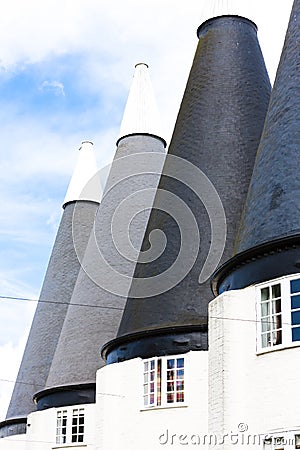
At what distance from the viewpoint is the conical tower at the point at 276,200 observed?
740 inches

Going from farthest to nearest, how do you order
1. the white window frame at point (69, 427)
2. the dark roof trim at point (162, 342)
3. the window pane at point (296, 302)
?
the white window frame at point (69, 427) → the dark roof trim at point (162, 342) → the window pane at point (296, 302)

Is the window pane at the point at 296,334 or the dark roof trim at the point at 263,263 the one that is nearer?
the window pane at the point at 296,334

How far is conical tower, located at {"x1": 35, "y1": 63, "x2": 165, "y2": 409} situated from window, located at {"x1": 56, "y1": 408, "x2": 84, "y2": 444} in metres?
0.37

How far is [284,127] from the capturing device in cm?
2052

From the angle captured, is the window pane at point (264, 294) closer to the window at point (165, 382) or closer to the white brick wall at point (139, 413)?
the white brick wall at point (139, 413)

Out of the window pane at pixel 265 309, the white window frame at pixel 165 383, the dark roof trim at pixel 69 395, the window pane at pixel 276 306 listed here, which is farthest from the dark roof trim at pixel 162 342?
the dark roof trim at pixel 69 395

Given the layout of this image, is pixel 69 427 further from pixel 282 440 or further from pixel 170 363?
pixel 282 440

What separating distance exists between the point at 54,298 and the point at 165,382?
14.0 m

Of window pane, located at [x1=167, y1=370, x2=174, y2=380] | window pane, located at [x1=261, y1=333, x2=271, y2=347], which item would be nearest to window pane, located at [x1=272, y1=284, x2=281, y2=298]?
window pane, located at [x1=261, y1=333, x2=271, y2=347]

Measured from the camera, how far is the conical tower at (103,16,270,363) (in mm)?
23578

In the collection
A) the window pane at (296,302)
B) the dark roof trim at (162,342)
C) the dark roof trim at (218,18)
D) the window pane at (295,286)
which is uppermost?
the dark roof trim at (218,18)

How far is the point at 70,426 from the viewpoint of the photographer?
29203 mm

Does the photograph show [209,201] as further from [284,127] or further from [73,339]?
[73,339]

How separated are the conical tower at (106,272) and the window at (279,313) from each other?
11.2 meters
